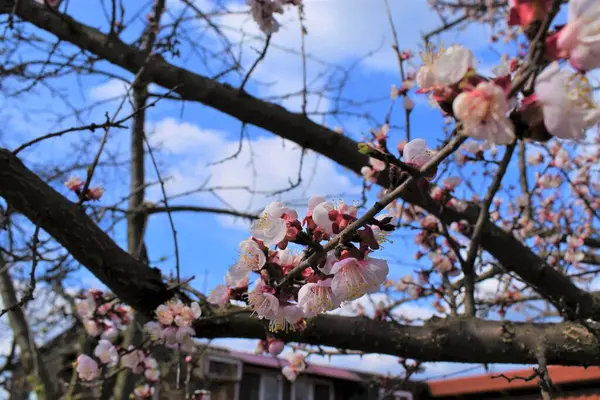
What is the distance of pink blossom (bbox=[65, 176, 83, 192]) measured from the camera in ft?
7.45

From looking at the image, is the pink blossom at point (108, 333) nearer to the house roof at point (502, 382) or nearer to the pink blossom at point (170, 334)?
the pink blossom at point (170, 334)

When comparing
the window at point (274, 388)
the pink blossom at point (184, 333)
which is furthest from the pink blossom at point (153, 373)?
the window at point (274, 388)

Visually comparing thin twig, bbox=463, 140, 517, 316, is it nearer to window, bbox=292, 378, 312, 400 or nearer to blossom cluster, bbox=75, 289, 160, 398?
blossom cluster, bbox=75, 289, 160, 398

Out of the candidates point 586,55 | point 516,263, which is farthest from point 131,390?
point 586,55

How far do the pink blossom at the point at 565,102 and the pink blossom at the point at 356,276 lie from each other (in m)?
0.39

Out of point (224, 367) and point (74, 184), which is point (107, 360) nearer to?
point (74, 184)

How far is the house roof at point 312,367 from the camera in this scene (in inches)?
320

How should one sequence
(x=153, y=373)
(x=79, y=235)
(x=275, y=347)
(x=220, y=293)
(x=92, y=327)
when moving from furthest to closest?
(x=153, y=373)
(x=92, y=327)
(x=79, y=235)
(x=275, y=347)
(x=220, y=293)

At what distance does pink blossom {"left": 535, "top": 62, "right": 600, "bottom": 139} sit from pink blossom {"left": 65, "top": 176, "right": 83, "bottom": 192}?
2072 millimetres

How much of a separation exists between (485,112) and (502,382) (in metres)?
7.24

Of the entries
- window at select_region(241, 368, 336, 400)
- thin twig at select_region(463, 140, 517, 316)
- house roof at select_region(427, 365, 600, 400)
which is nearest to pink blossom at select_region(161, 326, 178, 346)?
thin twig at select_region(463, 140, 517, 316)

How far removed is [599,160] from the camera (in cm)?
491

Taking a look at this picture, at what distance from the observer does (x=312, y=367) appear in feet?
29.5

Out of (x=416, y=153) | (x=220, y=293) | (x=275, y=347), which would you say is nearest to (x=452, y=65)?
(x=416, y=153)
